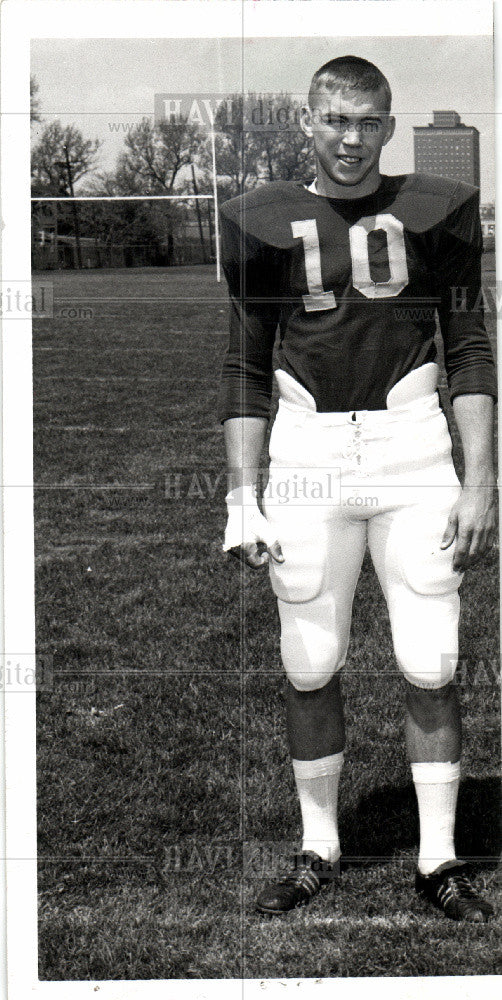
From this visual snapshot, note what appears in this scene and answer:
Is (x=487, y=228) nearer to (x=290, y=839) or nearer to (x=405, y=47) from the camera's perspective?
(x=405, y=47)

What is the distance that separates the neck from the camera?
3320 millimetres

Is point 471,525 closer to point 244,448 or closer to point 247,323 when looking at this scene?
point 244,448

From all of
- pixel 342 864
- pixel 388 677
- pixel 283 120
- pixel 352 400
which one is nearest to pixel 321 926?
pixel 342 864

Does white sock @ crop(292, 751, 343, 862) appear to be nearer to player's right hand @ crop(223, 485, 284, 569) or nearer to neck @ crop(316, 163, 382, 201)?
player's right hand @ crop(223, 485, 284, 569)

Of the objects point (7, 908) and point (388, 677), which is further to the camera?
point (388, 677)

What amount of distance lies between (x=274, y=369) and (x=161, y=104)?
73cm

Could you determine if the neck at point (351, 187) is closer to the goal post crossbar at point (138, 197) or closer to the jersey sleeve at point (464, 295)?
the jersey sleeve at point (464, 295)

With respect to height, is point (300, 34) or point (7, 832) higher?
point (300, 34)

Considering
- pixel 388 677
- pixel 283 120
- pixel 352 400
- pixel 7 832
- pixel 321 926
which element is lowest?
pixel 321 926

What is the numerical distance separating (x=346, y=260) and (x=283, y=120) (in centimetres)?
39

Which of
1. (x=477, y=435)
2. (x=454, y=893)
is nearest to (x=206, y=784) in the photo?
(x=454, y=893)

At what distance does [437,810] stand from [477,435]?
0.99m

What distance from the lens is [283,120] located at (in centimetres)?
335

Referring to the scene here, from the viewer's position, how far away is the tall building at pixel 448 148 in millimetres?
3303
